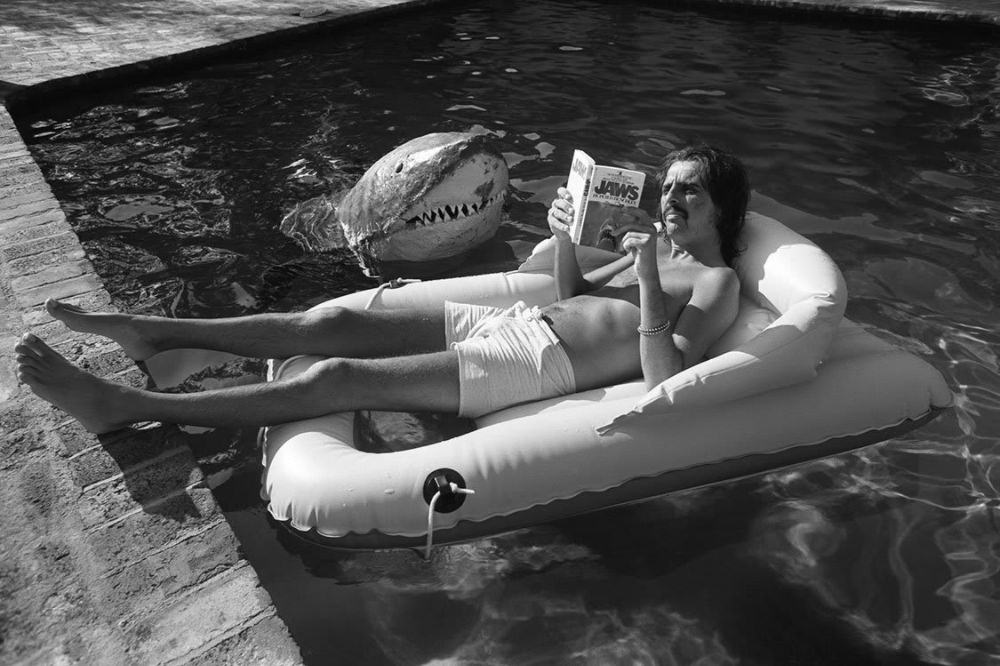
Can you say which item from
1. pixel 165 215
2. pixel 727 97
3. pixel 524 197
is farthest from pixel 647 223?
pixel 727 97

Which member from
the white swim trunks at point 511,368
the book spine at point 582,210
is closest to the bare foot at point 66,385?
the white swim trunks at point 511,368

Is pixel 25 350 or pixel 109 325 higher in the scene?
pixel 25 350

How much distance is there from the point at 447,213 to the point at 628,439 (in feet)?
7.41

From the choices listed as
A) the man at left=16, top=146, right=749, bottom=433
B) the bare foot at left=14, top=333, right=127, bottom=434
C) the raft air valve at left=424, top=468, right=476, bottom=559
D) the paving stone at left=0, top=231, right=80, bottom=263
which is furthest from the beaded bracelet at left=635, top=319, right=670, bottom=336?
the paving stone at left=0, top=231, right=80, bottom=263

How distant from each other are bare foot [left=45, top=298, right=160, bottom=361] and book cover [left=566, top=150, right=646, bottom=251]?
2.10 meters

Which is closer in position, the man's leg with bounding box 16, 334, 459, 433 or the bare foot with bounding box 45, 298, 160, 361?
the man's leg with bounding box 16, 334, 459, 433

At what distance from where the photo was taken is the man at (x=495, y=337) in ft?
10.9

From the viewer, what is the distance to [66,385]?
307 centimetres

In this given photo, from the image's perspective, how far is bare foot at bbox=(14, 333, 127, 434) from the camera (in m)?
3.04

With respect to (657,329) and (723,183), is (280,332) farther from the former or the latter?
(723,183)

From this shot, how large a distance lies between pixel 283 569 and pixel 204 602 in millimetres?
714

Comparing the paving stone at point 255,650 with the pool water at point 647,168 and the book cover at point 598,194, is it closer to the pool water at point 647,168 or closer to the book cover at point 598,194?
the pool water at point 647,168

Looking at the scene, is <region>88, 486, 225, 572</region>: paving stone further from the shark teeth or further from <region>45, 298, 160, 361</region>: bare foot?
the shark teeth

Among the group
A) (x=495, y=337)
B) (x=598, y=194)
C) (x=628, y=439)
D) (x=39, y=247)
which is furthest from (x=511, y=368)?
(x=39, y=247)
